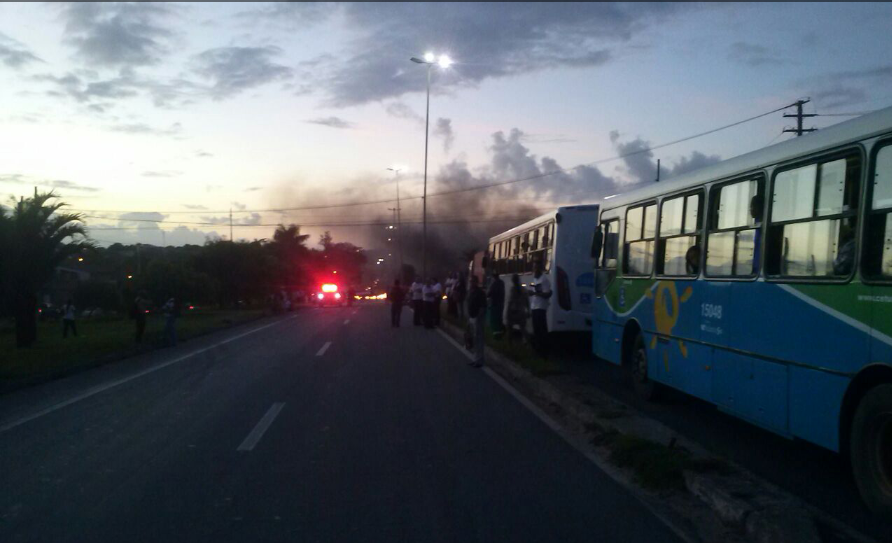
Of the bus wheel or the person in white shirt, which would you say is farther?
the person in white shirt

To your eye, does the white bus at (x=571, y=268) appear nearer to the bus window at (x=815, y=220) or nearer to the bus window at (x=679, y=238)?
the bus window at (x=679, y=238)

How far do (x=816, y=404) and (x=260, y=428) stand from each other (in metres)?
6.24

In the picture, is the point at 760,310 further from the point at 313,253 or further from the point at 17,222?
the point at 313,253

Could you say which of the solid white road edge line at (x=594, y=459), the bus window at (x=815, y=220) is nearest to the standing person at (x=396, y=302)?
the solid white road edge line at (x=594, y=459)

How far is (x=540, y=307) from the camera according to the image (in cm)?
1645

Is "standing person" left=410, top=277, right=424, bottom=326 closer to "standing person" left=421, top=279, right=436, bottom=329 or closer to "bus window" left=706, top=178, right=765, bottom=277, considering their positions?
"standing person" left=421, top=279, right=436, bottom=329

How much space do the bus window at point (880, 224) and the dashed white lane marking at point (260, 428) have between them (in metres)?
6.23

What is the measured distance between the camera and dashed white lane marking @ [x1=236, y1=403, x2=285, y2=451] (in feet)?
29.2

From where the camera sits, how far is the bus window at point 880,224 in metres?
5.95

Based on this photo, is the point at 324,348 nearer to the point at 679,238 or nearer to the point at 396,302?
the point at 396,302

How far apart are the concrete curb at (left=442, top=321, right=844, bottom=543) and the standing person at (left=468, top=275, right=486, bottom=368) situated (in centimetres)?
642

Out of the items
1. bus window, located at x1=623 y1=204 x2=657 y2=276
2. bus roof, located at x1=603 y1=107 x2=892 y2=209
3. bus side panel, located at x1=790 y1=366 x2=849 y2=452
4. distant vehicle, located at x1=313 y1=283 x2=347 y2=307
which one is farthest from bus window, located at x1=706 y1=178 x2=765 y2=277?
distant vehicle, located at x1=313 y1=283 x2=347 y2=307

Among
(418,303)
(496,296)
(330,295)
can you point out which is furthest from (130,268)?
(496,296)

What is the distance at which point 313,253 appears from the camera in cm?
11975
